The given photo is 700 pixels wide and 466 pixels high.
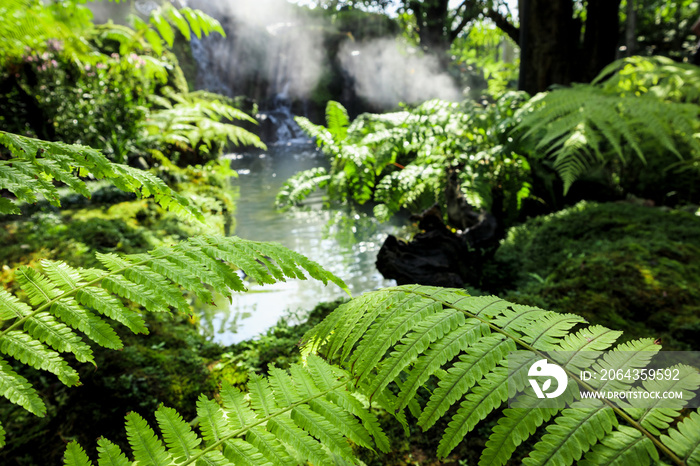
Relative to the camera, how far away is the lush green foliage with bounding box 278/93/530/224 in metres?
2.64

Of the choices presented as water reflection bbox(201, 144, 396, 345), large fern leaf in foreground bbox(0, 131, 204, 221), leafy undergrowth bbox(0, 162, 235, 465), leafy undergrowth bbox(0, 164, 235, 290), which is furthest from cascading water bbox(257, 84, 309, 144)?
large fern leaf in foreground bbox(0, 131, 204, 221)

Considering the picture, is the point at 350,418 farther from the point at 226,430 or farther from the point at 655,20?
the point at 655,20

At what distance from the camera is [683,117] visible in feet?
7.89

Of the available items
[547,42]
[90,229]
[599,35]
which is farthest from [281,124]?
[90,229]

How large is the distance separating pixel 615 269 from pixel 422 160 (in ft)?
5.17

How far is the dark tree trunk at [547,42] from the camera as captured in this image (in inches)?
170

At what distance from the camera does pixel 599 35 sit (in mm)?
4938

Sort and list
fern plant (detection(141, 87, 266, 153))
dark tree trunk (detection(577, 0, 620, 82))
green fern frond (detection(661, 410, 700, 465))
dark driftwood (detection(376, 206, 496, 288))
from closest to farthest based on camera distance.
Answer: green fern frond (detection(661, 410, 700, 465)) → dark driftwood (detection(376, 206, 496, 288)) → dark tree trunk (detection(577, 0, 620, 82)) → fern plant (detection(141, 87, 266, 153))

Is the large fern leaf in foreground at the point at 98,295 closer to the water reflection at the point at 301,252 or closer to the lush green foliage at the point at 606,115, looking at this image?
the water reflection at the point at 301,252

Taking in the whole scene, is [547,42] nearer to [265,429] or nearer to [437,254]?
[437,254]

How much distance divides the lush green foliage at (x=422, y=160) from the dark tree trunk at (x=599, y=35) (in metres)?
2.66

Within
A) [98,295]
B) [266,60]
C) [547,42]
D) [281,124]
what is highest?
[266,60]

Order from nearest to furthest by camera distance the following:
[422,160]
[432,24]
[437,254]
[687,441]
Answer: [687,441]
[437,254]
[422,160]
[432,24]

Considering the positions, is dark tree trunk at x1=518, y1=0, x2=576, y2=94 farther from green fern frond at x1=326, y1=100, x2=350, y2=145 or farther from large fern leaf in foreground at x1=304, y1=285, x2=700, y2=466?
large fern leaf in foreground at x1=304, y1=285, x2=700, y2=466
